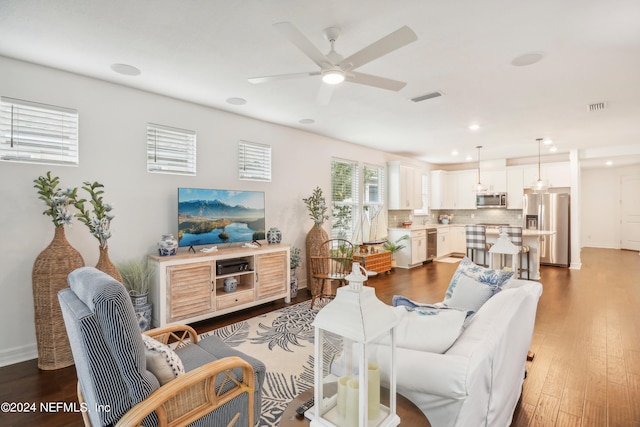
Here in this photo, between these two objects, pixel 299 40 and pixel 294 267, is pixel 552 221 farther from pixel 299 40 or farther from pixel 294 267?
pixel 299 40

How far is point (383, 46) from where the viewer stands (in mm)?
2006

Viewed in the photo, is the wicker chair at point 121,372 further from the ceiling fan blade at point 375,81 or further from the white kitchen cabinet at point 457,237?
the white kitchen cabinet at point 457,237

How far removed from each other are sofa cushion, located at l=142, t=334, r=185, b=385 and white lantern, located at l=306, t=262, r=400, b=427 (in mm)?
871

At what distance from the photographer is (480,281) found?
2463 mm

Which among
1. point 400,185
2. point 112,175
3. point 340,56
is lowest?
point 112,175

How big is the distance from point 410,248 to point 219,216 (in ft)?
15.3

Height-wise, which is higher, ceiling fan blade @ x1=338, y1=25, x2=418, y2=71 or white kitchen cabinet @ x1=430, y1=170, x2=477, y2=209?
ceiling fan blade @ x1=338, y1=25, x2=418, y2=71

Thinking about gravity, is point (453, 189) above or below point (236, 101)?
below

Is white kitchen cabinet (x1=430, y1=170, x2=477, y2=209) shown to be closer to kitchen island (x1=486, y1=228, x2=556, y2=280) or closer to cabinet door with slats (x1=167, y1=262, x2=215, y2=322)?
kitchen island (x1=486, y1=228, x2=556, y2=280)

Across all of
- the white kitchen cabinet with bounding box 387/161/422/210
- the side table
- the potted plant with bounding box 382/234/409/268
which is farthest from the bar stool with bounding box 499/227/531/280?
the side table

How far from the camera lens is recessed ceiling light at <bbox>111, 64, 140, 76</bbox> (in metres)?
2.95

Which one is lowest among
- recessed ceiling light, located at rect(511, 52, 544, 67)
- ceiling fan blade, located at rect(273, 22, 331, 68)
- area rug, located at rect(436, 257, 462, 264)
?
area rug, located at rect(436, 257, 462, 264)

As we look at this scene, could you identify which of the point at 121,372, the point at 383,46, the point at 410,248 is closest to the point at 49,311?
the point at 121,372

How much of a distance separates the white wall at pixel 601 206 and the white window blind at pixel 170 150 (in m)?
11.8
